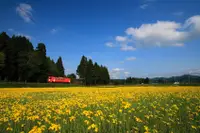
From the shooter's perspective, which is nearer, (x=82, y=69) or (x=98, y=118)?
(x=98, y=118)

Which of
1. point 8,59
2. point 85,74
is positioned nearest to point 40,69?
point 8,59

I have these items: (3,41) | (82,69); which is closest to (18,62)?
(3,41)

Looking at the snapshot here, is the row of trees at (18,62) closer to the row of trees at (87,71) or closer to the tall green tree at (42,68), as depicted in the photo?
the tall green tree at (42,68)

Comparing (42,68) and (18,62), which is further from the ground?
(18,62)

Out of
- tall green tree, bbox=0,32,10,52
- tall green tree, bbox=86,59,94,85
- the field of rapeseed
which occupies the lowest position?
the field of rapeseed

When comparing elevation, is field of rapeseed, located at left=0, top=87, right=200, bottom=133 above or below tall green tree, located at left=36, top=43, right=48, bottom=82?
below

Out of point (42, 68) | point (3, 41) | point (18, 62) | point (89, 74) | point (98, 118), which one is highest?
point (3, 41)

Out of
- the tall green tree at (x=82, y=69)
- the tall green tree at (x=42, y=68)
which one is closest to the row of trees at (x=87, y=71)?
the tall green tree at (x=82, y=69)

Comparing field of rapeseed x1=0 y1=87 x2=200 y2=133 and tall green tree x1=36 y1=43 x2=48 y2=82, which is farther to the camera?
tall green tree x1=36 y1=43 x2=48 y2=82

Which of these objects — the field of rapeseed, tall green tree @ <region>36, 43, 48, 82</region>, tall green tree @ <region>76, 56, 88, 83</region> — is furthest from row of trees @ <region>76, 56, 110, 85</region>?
the field of rapeseed

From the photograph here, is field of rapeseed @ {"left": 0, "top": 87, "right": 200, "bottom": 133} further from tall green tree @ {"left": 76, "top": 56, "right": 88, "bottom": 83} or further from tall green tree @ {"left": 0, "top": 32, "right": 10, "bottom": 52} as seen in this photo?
tall green tree @ {"left": 76, "top": 56, "right": 88, "bottom": 83}

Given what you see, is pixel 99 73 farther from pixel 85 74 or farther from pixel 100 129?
pixel 100 129

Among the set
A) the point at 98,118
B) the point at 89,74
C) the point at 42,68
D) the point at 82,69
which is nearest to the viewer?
the point at 98,118

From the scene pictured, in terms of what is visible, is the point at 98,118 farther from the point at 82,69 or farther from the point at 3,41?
the point at 82,69
